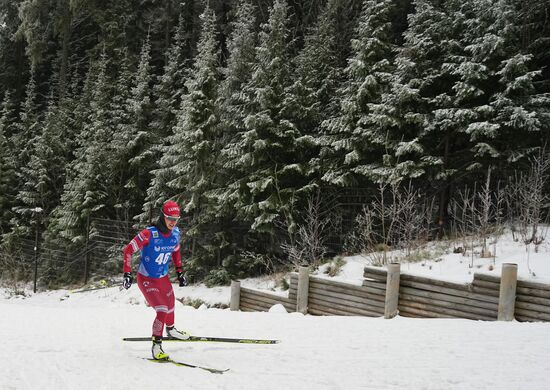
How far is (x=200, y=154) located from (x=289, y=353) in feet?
45.1

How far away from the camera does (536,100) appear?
13.2 meters

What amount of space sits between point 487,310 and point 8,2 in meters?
41.7

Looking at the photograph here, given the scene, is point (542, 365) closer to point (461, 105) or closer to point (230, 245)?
point (461, 105)

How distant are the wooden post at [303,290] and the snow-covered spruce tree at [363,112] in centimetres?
551

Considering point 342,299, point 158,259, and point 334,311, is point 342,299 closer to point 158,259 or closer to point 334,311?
point 334,311

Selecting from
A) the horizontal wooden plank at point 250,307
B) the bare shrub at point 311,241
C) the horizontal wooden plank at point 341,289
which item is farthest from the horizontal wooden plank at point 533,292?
the bare shrub at point 311,241

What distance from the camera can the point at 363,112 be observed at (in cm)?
1622

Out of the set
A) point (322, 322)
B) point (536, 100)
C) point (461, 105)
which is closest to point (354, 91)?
point (461, 105)

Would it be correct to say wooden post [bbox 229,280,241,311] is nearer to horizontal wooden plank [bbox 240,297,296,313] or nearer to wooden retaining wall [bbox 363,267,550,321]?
horizontal wooden plank [bbox 240,297,296,313]

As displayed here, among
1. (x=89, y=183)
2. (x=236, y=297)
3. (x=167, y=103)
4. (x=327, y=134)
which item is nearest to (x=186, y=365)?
(x=236, y=297)

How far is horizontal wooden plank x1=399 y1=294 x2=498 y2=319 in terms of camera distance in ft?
26.1

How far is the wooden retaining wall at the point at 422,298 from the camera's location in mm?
7619

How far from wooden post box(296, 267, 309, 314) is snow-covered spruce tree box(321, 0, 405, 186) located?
18.1 feet

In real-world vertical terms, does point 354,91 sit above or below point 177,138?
above
